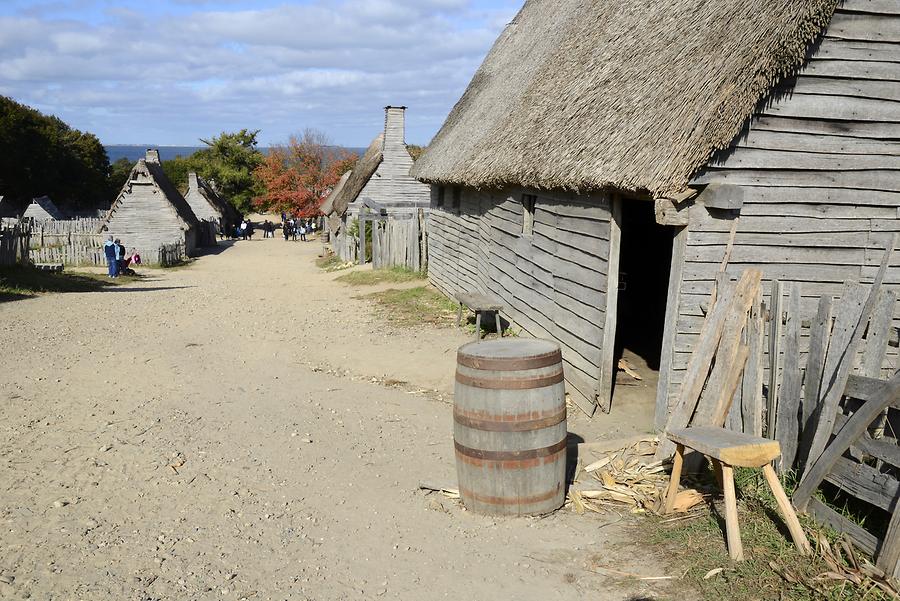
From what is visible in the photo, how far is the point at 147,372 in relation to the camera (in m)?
10.0

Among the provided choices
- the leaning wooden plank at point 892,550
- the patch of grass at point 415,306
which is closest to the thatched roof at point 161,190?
the patch of grass at point 415,306

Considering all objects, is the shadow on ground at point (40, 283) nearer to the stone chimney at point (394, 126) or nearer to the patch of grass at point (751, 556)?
the stone chimney at point (394, 126)

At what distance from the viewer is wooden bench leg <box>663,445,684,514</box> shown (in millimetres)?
Result: 5133

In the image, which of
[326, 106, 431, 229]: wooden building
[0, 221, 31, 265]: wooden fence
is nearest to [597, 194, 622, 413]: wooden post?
[0, 221, 31, 265]: wooden fence

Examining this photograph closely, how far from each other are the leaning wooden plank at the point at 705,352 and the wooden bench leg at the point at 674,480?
0.49 metres

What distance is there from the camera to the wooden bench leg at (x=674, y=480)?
513cm

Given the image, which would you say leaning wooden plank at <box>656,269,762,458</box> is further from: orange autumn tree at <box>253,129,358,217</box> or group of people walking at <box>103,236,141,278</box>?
orange autumn tree at <box>253,129,358,217</box>

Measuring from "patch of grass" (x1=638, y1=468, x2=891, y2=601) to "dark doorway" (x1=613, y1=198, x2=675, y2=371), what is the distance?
6863mm

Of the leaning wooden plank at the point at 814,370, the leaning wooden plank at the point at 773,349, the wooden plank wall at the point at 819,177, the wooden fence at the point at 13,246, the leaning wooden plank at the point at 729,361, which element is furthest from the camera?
the wooden fence at the point at 13,246

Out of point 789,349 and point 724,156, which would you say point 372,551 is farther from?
point 724,156

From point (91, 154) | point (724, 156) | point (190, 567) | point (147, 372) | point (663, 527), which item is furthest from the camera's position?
point (91, 154)

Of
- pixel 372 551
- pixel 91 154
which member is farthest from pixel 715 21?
pixel 91 154

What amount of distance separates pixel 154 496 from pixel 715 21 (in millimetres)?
7218

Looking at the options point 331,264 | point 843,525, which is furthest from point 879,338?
point 331,264
